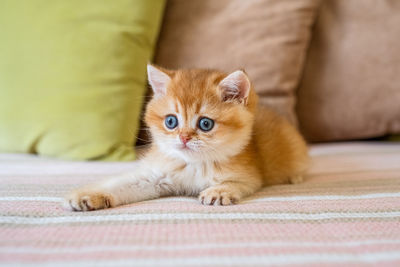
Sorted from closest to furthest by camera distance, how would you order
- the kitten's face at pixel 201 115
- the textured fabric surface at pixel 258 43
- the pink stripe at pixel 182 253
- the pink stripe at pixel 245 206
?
the pink stripe at pixel 182 253 < the pink stripe at pixel 245 206 < the kitten's face at pixel 201 115 < the textured fabric surface at pixel 258 43

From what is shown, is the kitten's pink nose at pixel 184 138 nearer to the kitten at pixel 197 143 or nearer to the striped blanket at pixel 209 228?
the kitten at pixel 197 143

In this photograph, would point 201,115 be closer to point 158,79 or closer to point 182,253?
point 158,79

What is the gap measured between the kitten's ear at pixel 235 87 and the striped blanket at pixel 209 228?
1.02 feet

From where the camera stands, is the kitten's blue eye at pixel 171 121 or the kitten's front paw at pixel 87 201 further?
the kitten's blue eye at pixel 171 121

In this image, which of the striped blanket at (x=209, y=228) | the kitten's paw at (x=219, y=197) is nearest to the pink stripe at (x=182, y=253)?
the striped blanket at (x=209, y=228)

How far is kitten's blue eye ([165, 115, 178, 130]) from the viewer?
1165 mm

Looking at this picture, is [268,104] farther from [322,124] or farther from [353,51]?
[353,51]

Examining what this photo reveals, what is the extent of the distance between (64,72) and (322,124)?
3.97ft

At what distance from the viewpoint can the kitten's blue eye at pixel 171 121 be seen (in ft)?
3.82

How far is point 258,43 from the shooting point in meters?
1.74

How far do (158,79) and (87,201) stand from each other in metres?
0.49

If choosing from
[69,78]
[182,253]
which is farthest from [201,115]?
[69,78]

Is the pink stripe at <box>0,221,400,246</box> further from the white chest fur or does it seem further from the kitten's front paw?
the white chest fur

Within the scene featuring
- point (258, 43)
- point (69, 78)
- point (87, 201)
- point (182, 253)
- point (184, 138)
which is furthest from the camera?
point (258, 43)
